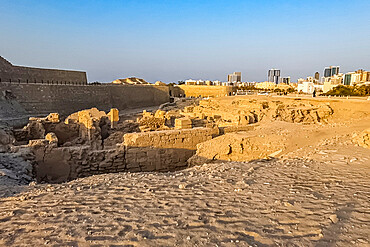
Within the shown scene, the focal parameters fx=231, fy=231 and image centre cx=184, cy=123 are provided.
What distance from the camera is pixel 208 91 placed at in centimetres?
4547

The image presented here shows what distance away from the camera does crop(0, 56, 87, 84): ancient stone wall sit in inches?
836

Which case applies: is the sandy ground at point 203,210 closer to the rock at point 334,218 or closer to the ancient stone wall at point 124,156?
the rock at point 334,218

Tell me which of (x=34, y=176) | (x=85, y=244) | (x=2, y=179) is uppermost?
(x=85, y=244)

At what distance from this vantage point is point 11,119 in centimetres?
1623

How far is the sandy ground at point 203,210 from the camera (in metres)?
2.38

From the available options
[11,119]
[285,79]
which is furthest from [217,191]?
[285,79]

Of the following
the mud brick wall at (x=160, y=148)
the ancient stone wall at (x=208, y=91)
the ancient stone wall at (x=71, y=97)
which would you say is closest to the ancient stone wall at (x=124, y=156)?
the mud brick wall at (x=160, y=148)

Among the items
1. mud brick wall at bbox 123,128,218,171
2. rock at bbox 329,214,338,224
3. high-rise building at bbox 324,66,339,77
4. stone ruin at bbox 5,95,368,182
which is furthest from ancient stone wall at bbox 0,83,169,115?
high-rise building at bbox 324,66,339,77

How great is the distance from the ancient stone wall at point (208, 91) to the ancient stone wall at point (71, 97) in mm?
14066

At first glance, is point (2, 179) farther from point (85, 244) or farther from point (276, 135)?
point (276, 135)

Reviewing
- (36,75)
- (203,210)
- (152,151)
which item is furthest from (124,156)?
(36,75)

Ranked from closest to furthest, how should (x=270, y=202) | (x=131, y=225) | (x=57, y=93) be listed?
1. (x=131, y=225)
2. (x=270, y=202)
3. (x=57, y=93)

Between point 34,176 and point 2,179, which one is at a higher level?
point 2,179

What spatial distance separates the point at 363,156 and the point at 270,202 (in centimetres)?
377
